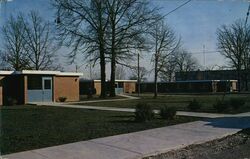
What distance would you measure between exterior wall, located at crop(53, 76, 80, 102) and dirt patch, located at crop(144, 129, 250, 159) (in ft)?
85.2

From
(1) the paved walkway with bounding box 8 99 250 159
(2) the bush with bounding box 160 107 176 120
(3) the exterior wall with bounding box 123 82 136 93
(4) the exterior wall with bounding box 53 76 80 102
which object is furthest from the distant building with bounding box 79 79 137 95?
(1) the paved walkway with bounding box 8 99 250 159

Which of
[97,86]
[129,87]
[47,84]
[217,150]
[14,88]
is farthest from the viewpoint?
[129,87]

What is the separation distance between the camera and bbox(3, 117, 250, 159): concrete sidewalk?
8602 mm

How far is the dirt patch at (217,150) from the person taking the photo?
8.81 meters

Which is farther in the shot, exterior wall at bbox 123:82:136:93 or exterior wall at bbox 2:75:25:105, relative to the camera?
exterior wall at bbox 123:82:136:93

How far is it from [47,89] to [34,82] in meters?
1.51

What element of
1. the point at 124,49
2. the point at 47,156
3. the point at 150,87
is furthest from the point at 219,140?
the point at 150,87

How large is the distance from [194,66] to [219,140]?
318 feet

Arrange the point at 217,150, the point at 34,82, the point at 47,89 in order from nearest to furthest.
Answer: the point at 217,150
the point at 34,82
the point at 47,89

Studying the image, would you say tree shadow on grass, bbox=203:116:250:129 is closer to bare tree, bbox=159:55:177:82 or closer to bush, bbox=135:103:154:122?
bush, bbox=135:103:154:122

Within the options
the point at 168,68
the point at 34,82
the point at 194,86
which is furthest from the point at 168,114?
the point at 194,86

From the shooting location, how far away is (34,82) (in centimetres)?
3347

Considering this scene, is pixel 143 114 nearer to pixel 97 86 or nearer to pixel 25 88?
pixel 25 88

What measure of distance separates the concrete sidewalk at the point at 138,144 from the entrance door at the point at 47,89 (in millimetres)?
22187
